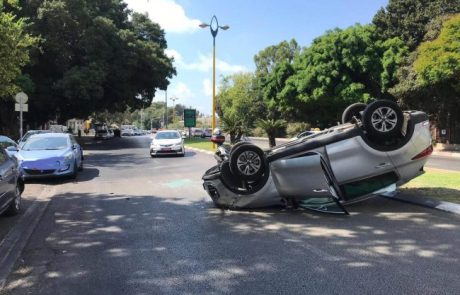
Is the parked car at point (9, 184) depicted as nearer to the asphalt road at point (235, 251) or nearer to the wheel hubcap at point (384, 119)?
the asphalt road at point (235, 251)

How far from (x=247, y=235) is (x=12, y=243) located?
10.6 feet

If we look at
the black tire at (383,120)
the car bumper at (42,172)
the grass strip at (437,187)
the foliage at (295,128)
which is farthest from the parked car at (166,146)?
the foliage at (295,128)

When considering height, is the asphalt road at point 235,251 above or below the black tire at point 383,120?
below

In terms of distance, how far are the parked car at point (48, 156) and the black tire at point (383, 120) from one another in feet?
29.6

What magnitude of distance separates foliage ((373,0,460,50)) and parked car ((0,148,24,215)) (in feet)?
113

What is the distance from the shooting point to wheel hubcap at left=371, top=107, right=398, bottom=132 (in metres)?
8.36

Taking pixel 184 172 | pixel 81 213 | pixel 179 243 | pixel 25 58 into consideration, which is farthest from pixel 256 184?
pixel 25 58

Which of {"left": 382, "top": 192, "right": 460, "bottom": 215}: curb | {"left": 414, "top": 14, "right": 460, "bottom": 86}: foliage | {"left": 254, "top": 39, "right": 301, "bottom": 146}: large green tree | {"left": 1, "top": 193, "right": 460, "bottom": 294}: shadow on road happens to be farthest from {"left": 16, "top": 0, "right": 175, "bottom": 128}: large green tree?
{"left": 382, "top": 192, "right": 460, "bottom": 215}: curb

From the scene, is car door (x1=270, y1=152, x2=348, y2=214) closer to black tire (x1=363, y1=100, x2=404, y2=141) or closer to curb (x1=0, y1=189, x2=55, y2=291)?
black tire (x1=363, y1=100, x2=404, y2=141)

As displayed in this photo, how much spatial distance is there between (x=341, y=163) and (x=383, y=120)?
1036mm

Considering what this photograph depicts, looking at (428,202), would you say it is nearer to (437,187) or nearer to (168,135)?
(437,187)

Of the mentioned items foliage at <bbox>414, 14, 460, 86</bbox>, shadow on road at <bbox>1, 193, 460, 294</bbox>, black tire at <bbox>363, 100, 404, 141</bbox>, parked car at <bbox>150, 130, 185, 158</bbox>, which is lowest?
shadow on road at <bbox>1, 193, 460, 294</bbox>

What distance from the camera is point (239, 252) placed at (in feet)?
Answer: 20.1

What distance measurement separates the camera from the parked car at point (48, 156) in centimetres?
1352
